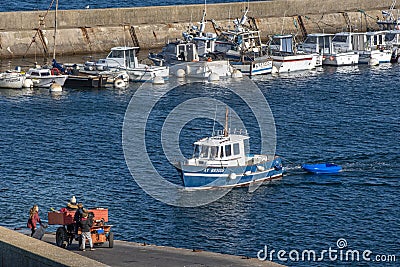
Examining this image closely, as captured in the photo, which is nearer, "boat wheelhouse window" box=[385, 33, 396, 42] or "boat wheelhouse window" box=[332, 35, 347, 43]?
"boat wheelhouse window" box=[332, 35, 347, 43]

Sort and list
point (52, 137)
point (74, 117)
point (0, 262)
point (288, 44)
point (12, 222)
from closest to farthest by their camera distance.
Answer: point (0, 262) → point (12, 222) → point (52, 137) → point (74, 117) → point (288, 44)

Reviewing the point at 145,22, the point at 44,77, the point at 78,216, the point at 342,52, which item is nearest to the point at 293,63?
the point at 342,52

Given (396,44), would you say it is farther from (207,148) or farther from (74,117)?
(207,148)

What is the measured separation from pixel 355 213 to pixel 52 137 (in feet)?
80.6

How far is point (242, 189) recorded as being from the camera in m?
53.1

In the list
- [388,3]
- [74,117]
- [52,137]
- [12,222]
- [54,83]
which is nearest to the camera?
[12,222]

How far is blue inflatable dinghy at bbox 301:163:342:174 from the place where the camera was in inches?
2196

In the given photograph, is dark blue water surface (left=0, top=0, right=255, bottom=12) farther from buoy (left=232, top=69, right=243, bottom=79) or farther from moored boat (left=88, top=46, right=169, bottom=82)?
buoy (left=232, top=69, right=243, bottom=79)

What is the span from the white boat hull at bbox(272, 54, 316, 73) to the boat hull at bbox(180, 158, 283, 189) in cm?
4076

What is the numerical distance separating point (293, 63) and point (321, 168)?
1582 inches

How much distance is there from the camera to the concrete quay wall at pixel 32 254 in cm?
2680

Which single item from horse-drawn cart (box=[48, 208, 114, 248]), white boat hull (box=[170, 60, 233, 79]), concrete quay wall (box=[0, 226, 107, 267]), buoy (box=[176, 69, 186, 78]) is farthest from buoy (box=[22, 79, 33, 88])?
concrete quay wall (box=[0, 226, 107, 267])

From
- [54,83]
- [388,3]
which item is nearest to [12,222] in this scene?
[54,83]

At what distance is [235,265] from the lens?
3488 centimetres
